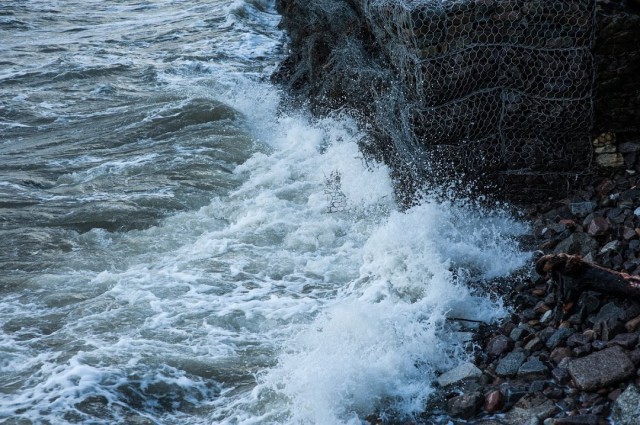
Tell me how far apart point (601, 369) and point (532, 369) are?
0.42 m

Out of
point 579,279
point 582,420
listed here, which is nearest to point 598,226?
point 579,279

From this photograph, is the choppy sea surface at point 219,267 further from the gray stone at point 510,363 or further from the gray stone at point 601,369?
the gray stone at point 601,369

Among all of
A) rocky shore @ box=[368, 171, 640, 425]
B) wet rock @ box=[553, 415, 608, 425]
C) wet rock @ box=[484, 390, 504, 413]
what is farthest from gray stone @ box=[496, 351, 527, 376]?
wet rock @ box=[553, 415, 608, 425]

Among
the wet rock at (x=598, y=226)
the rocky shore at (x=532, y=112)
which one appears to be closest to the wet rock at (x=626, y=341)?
the rocky shore at (x=532, y=112)

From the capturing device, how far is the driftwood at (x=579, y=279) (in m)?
4.24

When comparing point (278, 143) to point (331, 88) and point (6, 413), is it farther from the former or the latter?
point (6, 413)

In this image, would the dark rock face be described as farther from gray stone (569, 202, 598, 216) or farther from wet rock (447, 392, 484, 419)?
wet rock (447, 392, 484, 419)

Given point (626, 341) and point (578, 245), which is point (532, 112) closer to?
point (578, 245)

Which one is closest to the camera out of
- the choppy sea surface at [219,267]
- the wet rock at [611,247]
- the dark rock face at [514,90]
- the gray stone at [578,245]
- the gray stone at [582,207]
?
the choppy sea surface at [219,267]

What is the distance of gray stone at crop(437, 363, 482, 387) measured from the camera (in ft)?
14.1

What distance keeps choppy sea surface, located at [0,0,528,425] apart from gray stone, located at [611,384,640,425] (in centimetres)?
110

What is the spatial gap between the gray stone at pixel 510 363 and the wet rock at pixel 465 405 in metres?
0.28

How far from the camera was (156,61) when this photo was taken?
13.5 meters

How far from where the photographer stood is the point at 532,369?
416cm
